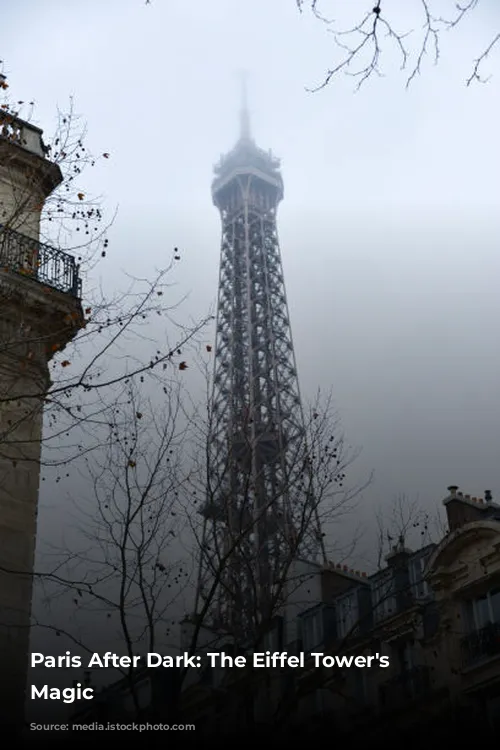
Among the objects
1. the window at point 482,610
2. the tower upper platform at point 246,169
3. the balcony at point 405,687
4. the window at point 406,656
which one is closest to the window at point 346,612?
the window at point 406,656

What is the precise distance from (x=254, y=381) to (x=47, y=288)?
67.7 meters

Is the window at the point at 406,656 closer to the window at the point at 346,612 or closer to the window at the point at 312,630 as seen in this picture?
the window at the point at 346,612

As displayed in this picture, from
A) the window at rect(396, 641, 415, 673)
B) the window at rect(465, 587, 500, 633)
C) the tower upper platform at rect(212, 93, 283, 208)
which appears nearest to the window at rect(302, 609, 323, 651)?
the window at rect(396, 641, 415, 673)

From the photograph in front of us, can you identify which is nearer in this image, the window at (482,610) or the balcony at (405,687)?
the window at (482,610)

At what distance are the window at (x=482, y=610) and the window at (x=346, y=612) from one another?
146 inches

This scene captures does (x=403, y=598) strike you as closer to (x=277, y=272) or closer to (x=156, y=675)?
(x=156, y=675)

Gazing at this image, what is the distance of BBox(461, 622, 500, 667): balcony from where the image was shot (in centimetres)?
2038

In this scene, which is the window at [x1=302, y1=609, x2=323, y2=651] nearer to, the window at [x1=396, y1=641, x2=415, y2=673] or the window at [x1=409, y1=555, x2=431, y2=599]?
the window at [x1=409, y1=555, x2=431, y2=599]

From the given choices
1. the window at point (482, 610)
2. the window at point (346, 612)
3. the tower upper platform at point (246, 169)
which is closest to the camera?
the window at point (482, 610)

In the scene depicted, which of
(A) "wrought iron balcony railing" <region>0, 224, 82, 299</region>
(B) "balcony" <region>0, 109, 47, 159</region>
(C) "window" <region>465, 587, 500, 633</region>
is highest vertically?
(B) "balcony" <region>0, 109, 47, 159</region>

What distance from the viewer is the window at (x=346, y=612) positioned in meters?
25.1

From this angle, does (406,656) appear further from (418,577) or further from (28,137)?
(28,137)

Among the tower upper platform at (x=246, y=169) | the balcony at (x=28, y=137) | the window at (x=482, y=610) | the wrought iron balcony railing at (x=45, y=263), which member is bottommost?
the window at (x=482, y=610)

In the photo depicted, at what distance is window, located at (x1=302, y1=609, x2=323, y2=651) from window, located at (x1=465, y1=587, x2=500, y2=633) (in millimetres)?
5120
